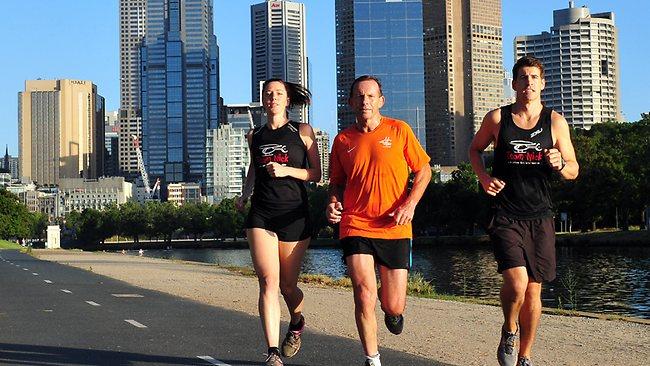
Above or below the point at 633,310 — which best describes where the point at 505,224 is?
above

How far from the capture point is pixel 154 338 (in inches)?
483

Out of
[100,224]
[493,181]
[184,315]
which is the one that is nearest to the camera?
[493,181]

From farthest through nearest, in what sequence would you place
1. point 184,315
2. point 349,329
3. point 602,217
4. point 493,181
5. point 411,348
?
point 602,217, point 184,315, point 349,329, point 411,348, point 493,181

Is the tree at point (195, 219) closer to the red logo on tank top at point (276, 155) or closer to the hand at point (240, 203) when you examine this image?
the hand at point (240, 203)

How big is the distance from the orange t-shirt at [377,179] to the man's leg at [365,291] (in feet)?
0.68

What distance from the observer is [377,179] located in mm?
8688

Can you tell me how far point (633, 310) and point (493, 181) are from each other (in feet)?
63.8

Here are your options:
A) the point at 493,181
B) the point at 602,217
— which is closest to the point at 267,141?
the point at 493,181

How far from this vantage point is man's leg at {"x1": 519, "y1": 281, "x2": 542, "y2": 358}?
8.74 meters

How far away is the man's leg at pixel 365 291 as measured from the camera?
8617 mm

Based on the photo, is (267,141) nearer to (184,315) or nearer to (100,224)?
(184,315)

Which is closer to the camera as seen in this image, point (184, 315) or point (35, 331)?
point (35, 331)

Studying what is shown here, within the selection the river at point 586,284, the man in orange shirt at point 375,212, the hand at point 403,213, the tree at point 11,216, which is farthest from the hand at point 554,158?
the tree at point 11,216

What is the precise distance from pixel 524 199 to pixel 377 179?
114 centimetres
